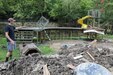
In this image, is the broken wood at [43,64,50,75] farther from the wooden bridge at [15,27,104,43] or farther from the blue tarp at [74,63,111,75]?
the wooden bridge at [15,27,104,43]

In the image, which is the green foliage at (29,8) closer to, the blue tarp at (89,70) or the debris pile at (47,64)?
the debris pile at (47,64)

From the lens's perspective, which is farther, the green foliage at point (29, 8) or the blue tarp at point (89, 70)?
the green foliage at point (29, 8)

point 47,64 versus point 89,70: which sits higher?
point 89,70

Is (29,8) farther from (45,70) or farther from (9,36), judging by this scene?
(45,70)

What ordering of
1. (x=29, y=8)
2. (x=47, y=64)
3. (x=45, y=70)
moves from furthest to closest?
1. (x=29, y=8)
2. (x=47, y=64)
3. (x=45, y=70)

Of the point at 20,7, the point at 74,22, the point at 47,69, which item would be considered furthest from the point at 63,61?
the point at 74,22

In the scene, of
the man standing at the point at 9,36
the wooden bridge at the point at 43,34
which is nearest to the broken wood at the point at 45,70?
the man standing at the point at 9,36

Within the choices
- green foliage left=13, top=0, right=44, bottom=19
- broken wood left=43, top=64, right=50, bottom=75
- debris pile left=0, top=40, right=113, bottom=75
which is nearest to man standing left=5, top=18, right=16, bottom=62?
debris pile left=0, top=40, right=113, bottom=75

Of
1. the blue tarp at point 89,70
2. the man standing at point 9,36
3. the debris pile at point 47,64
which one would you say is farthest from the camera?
the man standing at point 9,36

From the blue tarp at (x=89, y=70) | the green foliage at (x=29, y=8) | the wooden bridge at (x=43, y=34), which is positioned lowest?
the wooden bridge at (x=43, y=34)

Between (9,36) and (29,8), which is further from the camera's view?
(29,8)

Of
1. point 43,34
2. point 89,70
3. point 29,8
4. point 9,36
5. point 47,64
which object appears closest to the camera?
point 89,70


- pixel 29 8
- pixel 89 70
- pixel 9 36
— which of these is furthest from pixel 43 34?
pixel 89 70

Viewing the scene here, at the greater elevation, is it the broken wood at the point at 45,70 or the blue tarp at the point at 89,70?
the blue tarp at the point at 89,70
